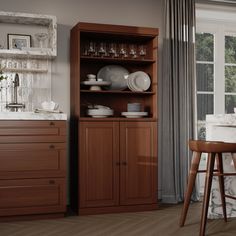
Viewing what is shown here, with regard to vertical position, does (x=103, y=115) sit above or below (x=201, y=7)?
below

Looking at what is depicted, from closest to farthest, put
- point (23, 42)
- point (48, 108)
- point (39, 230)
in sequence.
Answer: point (39, 230) → point (48, 108) → point (23, 42)

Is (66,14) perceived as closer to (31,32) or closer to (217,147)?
(31,32)

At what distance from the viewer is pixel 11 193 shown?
3.82 metres

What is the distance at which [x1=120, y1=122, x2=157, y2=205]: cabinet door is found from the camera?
4297 mm

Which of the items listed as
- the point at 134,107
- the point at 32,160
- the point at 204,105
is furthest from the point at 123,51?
the point at 32,160

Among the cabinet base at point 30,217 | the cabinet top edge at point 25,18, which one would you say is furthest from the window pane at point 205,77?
the cabinet base at point 30,217

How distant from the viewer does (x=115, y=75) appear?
469 cm

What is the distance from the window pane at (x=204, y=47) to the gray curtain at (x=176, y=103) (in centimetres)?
69

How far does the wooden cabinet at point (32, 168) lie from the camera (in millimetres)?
3822

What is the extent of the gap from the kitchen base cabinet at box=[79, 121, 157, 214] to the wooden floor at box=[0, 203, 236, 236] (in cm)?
17

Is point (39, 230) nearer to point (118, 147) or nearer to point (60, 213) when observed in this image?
point (60, 213)

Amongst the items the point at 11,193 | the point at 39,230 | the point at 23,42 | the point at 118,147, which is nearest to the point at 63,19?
the point at 23,42

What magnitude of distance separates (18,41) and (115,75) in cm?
113

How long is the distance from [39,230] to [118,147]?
1.20 m
